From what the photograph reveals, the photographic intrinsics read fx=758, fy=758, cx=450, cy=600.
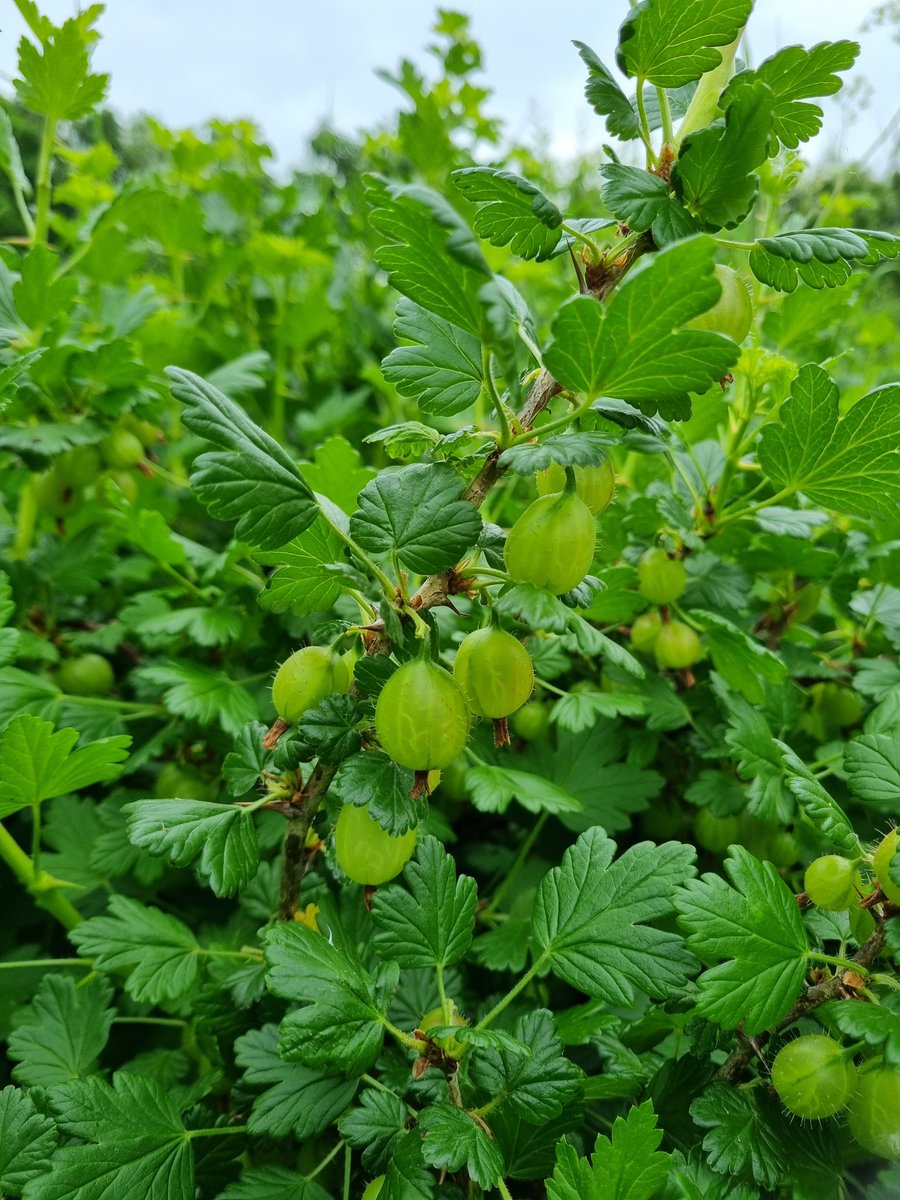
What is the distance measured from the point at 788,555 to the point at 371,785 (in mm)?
538

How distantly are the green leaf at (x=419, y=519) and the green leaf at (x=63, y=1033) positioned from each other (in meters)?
0.47

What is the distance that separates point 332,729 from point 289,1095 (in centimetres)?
24

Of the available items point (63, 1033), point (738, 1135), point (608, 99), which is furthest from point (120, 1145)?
point (608, 99)

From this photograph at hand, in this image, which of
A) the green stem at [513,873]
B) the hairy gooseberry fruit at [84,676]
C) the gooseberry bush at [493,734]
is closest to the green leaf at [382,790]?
the gooseberry bush at [493,734]

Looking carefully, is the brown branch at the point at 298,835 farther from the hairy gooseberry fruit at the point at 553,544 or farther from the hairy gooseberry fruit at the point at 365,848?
the hairy gooseberry fruit at the point at 553,544

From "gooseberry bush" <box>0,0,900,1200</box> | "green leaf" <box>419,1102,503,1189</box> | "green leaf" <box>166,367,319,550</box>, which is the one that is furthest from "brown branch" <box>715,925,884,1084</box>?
"green leaf" <box>166,367,319,550</box>

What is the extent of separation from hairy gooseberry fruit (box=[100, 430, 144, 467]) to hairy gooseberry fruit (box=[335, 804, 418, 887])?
1.96ft

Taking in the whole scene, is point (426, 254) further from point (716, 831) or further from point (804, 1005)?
point (716, 831)

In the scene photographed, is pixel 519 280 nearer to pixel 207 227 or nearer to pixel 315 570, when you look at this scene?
pixel 207 227

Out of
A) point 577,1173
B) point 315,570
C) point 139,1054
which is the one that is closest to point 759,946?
point 577,1173

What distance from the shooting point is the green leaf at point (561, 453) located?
35cm

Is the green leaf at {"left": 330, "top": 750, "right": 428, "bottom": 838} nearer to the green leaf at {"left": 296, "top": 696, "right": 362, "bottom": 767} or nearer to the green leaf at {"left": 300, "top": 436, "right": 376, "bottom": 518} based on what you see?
the green leaf at {"left": 296, "top": 696, "right": 362, "bottom": 767}

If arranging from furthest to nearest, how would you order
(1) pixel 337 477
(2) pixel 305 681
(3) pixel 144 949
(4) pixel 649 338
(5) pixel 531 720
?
1. (5) pixel 531 720
2. (1) pixel 337 477
3. (3) pixel 144 949
4. (2) pixel 305 681
5. (4) pixel 649 338

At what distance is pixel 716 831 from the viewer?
71cm
